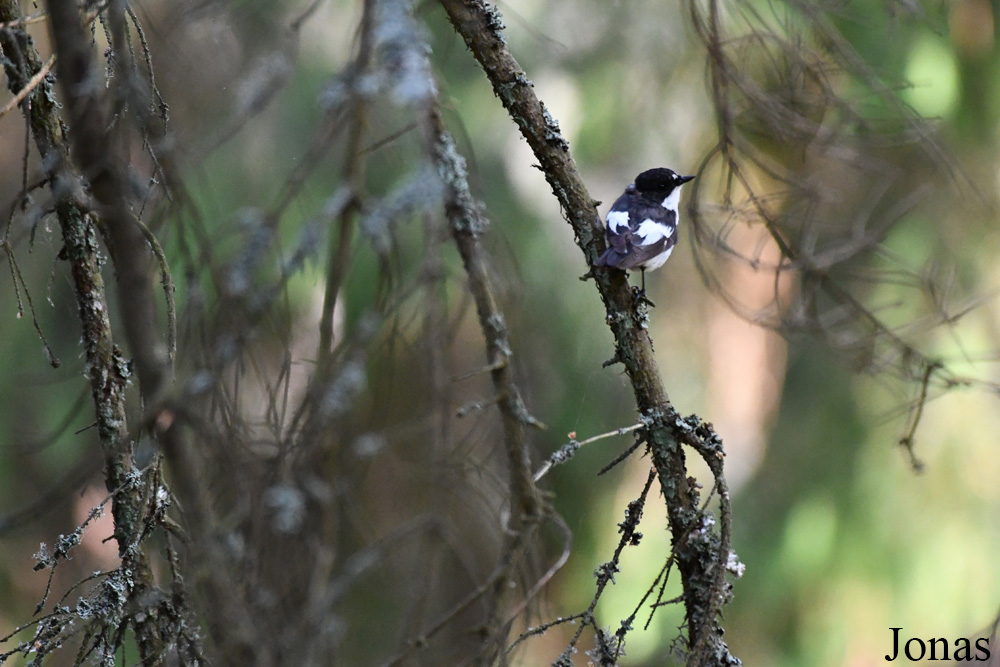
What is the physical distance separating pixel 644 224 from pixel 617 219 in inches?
3.9

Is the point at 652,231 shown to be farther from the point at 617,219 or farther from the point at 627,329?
the point at 627,329

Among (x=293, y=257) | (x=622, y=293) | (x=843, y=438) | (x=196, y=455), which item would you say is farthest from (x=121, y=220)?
(x=843, y=438)

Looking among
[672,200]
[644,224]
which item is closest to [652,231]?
[644,224]

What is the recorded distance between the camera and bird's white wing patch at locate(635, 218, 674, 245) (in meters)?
2.90

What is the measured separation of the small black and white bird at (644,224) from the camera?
228 cm

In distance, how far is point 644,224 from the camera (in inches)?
120

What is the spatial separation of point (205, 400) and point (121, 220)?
265 mm

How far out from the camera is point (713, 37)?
2.42 m

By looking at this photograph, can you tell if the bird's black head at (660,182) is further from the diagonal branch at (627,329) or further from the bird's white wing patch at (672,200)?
the diagonal branch at (627,329)

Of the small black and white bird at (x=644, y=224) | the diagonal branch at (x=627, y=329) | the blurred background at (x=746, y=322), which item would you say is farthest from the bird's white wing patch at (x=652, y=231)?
the diagonal branch at (x=627, y=329)

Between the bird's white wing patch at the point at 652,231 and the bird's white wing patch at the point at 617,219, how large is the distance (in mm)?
63

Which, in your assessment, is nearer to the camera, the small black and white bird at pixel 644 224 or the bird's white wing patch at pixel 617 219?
the small black and white bird at pixel 644 224

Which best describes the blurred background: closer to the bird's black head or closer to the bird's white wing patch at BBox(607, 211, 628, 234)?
the bird's white wing patch at BBox(607, 211, 628, 234)

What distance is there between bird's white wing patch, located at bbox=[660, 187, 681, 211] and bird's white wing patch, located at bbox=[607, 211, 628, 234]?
→ 439 millimetres
